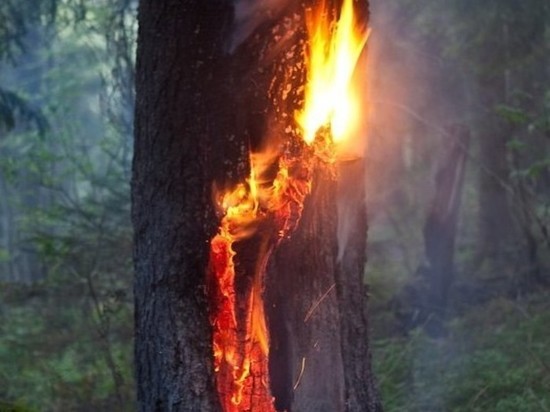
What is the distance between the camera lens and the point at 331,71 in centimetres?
394

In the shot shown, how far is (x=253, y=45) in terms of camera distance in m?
3.68

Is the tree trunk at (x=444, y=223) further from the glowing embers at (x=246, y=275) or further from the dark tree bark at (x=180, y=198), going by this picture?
the dark tree bark at (x=180, y=198)

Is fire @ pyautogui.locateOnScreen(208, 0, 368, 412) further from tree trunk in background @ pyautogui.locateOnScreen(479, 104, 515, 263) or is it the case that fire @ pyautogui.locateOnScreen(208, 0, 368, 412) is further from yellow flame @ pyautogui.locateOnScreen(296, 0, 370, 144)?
tree trunk in background @ pyautogui.locateOnScreen(479, 104, 515, 263)

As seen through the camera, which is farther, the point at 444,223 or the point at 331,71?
the point at 444,223

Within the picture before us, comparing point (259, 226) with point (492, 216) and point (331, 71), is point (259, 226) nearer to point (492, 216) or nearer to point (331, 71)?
point (331, 71)

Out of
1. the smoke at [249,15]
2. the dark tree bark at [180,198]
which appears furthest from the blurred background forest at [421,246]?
the smoke at [249,15]

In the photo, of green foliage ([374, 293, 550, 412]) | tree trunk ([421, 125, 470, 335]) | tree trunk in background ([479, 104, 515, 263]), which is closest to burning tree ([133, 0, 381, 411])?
green foliage ([374, 293, 550, 412])

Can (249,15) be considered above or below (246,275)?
above

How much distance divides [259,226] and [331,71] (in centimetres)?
85

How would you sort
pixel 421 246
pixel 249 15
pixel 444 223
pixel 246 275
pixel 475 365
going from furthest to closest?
pixel 421 246 < pixel 444 223 < pixel 475 365 < pixel 246 275 < pixel 249 15

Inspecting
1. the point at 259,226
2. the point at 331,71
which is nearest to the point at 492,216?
the point at 331,71

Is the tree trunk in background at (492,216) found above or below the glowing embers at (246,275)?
above

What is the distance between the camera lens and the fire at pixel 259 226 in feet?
12.2

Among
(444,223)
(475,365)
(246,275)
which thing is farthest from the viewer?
(444,223)
